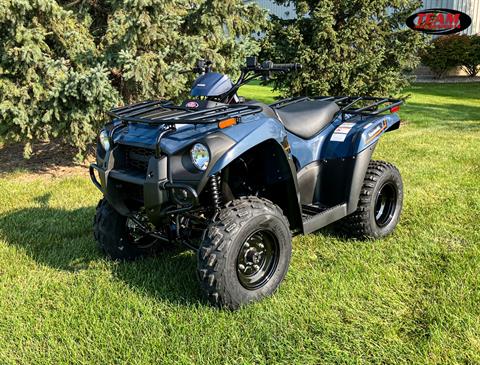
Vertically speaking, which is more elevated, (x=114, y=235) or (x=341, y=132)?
(x=341, y=132)

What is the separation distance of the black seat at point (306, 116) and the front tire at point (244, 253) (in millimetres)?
700

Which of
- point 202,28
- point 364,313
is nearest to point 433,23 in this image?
point 202,28

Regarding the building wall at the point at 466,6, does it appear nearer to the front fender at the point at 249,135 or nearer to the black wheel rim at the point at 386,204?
the black wheel rim at the point at 386,204

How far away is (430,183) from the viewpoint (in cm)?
529

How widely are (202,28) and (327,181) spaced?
143 inches

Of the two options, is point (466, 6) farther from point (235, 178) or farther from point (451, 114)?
point (235, 178)

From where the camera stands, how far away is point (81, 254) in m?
3.61

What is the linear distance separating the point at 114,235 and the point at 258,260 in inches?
44.4

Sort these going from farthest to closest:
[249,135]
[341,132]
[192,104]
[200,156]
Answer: [341,132]
[192,104]
[249,135]
[200,156]

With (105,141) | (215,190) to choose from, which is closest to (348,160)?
(215,190)

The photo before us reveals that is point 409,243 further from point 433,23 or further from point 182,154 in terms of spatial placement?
point 433,23

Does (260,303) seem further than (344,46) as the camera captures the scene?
No

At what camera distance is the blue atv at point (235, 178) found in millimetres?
2580

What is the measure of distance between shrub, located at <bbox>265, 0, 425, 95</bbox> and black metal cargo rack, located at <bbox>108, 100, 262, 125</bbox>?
6251mm
